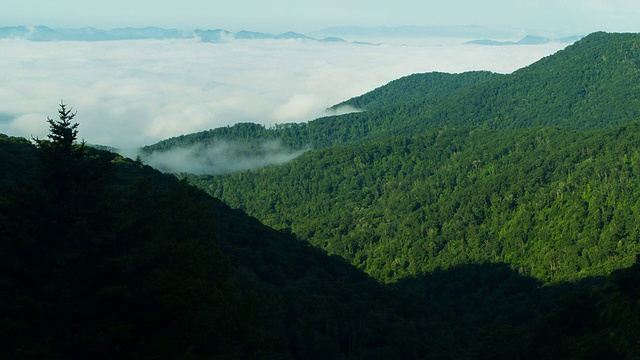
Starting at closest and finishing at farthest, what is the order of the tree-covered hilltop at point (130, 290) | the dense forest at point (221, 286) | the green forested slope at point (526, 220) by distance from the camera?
the tree-covered hilltop at point (130, 290) < the dense forest at point (221, 286) < the green forested slope at point (526, 220)

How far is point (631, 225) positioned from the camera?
127688 millimetres

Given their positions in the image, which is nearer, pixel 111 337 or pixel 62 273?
pixel 111 337

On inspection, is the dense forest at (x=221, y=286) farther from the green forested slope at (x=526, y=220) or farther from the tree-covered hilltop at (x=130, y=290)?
the green forested slope at (x=526, y=220)

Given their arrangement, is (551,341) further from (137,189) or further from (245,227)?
(245,227)

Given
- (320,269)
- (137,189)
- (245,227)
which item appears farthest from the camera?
(245,227)

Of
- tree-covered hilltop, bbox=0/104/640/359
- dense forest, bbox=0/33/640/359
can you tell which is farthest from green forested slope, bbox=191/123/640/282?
tree-covered hilltop, bbox=0/104/640/359

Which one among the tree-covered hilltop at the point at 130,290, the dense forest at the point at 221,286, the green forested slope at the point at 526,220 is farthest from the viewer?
the green forested slope at the point at 526,220

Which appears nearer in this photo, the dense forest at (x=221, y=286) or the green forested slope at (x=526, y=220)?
the dense forest at (x=221, y=286)

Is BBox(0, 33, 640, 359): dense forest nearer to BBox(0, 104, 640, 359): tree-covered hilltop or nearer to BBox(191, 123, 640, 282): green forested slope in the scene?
BBox(0, 104, 640, 359): tree-covered hilltop

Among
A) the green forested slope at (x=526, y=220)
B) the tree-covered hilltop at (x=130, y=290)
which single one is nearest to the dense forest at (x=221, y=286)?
the tree-covered hilltop at (x=130, y=290)

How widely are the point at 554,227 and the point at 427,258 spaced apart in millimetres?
29912

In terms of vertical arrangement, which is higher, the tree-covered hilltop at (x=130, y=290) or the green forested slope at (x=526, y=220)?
the tree-covered hilltop at (x=130, y=290)

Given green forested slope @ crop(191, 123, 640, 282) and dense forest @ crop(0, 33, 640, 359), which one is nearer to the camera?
dense forest @ crop(0, 33, 640, 359)

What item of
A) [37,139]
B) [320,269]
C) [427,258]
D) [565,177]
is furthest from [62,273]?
[565,177]
